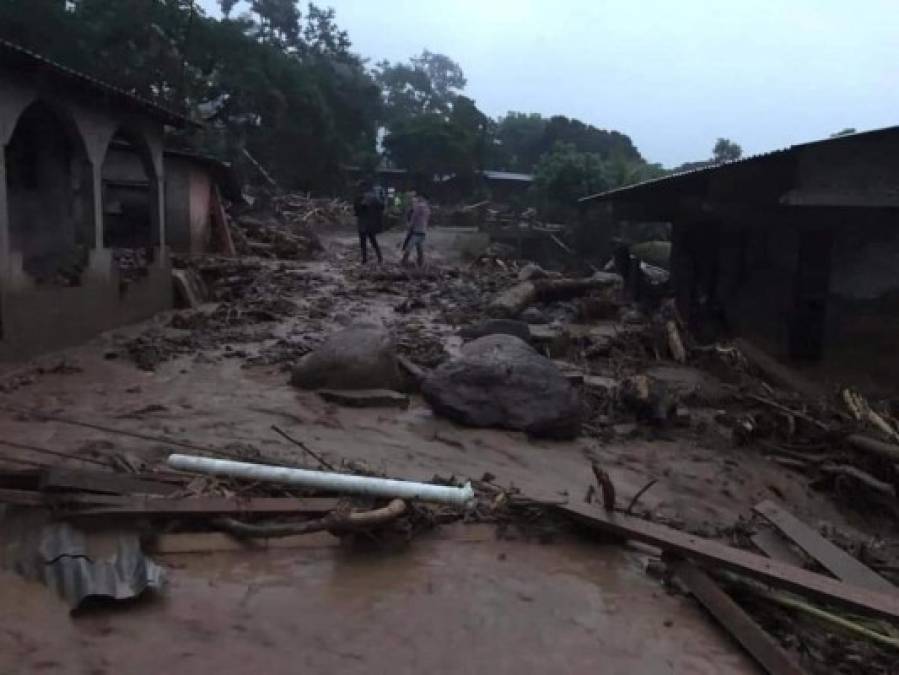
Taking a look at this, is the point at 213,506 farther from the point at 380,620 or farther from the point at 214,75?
the point at 214,75

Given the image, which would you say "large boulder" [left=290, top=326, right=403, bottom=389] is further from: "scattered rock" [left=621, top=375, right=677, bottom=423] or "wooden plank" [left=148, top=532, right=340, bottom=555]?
"wooden plank" [left=148, top=532, right=340, bottom=555]

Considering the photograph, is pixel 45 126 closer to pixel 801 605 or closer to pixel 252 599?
pixel 252 599

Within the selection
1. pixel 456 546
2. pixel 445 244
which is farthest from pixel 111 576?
pixel 445 244

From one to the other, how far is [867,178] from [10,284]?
9306 mm

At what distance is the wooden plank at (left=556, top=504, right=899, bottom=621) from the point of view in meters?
3.53

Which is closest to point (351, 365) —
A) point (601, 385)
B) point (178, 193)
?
point (601, 385)

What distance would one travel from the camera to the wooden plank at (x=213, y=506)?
3.94m

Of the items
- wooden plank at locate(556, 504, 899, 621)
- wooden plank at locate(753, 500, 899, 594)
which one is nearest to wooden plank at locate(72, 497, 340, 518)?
wooden plank at locate(556, 504, 899, 621)

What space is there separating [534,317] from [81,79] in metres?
7.62

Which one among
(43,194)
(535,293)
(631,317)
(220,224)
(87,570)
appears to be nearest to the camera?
(87,570)

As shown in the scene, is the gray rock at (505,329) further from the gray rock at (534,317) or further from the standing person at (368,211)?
the standing person at (368,211)

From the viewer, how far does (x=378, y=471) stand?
Result: 18.1 ft

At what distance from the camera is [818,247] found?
919 cm

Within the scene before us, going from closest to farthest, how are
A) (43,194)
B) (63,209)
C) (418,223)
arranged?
(43,194) < (63,209) < (418,223)
